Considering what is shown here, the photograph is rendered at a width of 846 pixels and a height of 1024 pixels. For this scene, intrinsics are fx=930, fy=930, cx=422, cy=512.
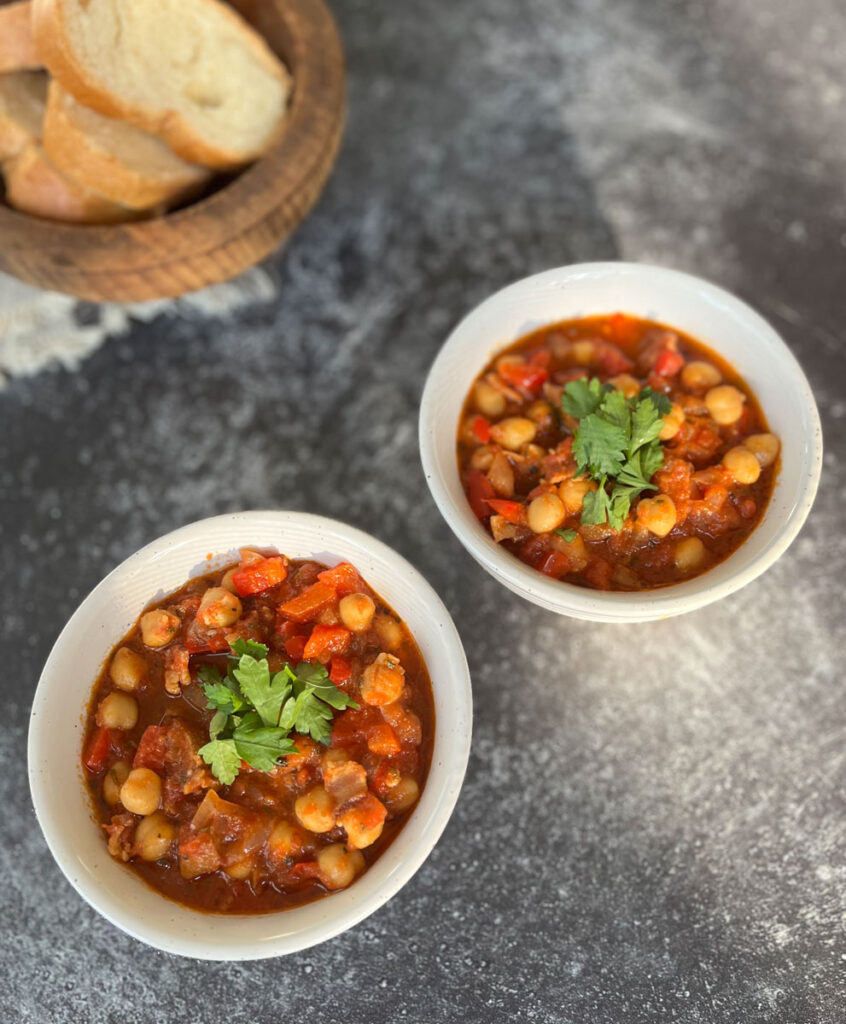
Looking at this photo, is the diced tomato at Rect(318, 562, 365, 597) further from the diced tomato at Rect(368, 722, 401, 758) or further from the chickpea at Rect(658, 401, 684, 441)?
the chickpea at Rect(658, 401, 684, 441)

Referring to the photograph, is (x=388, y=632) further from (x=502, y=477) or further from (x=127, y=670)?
(x=127, y=670)

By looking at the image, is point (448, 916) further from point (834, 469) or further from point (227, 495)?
point (834, 469)

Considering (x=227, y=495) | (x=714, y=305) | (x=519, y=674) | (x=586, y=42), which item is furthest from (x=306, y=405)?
(x=586, y=42)

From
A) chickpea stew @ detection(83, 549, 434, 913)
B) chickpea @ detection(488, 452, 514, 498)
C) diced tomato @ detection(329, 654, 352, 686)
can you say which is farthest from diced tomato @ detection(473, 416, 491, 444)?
diced tomato @ detection(329, 654, 352, 686)

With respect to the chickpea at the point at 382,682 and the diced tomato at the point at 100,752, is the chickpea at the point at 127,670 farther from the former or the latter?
the chickpea at the point at 382,682

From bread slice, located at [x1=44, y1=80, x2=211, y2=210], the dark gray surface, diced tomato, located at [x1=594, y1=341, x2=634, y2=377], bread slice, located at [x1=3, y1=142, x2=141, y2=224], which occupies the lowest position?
the dark gray surface

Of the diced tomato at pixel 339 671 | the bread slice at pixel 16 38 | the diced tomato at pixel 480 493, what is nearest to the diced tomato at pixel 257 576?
the diced tomato at pixel 339 671

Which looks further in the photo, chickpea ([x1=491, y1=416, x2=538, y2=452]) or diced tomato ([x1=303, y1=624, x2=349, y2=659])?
chickpea ([x1=491, y1=416, x2=538, y2=452])
